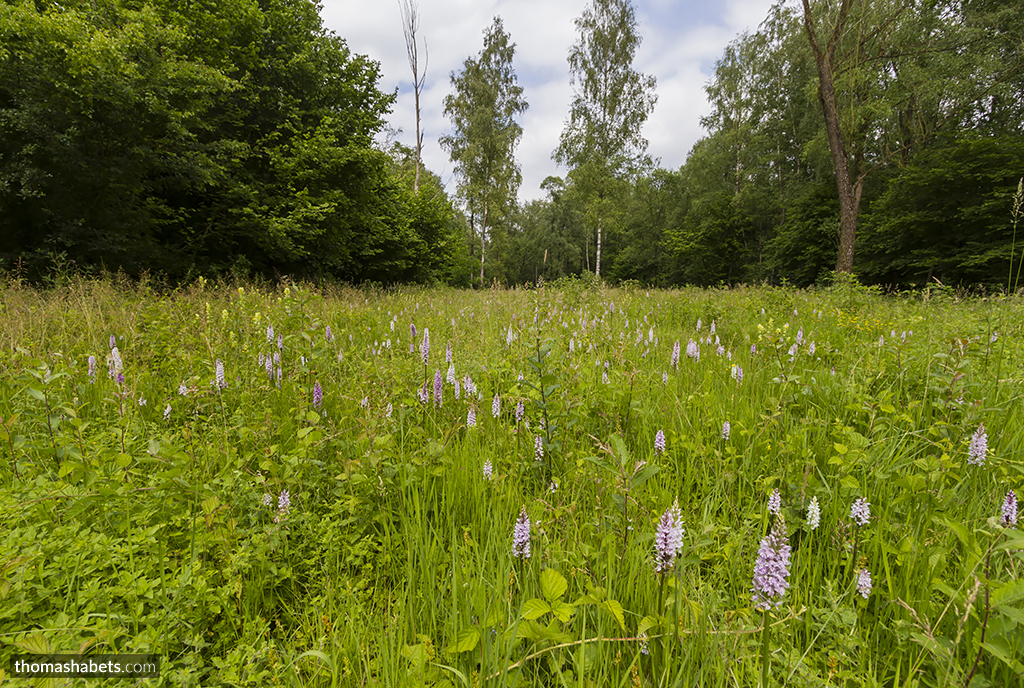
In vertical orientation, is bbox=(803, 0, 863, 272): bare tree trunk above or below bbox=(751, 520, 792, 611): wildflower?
above

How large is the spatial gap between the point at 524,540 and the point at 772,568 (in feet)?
2.23

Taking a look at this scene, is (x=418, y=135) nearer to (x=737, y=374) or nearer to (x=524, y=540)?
(x=737, y=374)

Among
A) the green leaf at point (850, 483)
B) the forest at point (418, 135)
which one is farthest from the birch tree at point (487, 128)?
the green leaf at point (850, 483)

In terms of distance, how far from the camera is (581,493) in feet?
6.01

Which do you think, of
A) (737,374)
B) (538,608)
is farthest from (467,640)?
(737,374)

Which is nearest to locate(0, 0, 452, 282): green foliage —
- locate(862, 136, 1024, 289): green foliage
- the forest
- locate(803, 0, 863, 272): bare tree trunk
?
A: the forest

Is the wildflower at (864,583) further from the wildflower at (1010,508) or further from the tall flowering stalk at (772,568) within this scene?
the tall flowering stalk at (772,568)

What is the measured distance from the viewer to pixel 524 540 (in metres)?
1.26

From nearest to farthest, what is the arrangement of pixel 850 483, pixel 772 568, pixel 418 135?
pixel 772 568
pixel 850 483
pixel 418 135

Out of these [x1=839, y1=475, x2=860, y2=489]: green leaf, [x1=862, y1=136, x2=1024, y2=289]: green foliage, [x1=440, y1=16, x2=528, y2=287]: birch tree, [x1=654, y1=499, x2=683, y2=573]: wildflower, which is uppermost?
[x1=440, y1=16, x2=528, y2=287]: birch tree

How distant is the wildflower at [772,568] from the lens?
85cm

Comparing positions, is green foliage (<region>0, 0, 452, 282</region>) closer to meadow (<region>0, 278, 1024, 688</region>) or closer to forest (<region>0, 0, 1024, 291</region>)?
forest (<region>0, 0, 1024, 291</region>)

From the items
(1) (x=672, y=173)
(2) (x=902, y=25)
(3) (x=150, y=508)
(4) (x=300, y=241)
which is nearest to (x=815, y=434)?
(3) (x=150, y=508)

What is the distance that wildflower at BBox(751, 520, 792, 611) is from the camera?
846 millimetres
